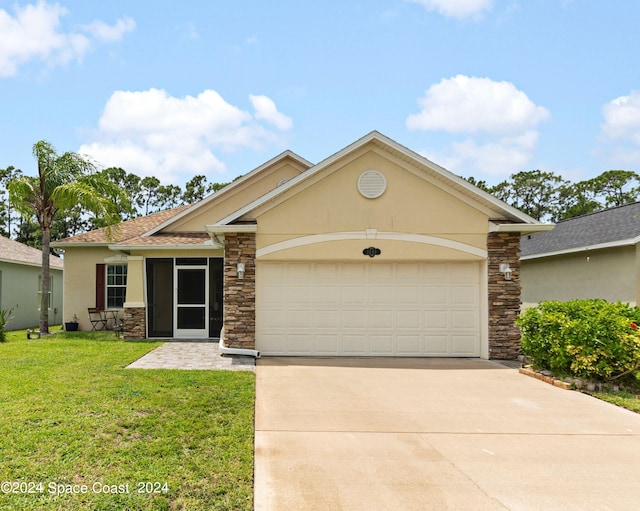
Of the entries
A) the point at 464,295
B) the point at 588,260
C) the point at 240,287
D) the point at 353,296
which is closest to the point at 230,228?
the point at 240,287

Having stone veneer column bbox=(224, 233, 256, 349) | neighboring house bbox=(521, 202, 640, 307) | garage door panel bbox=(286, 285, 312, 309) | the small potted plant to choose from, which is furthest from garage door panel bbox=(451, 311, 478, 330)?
the small potted plant

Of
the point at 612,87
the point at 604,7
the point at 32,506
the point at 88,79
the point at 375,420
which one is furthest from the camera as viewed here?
the point at 612,87

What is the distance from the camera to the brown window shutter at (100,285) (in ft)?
53.3

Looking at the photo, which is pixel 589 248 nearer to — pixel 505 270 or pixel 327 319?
pixel 505 270

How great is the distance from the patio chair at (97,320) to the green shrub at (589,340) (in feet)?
45.9

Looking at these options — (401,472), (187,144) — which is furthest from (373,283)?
(187,144)

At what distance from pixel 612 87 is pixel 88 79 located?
15.7 meters

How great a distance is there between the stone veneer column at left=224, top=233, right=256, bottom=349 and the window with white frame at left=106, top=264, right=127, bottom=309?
7.11 m

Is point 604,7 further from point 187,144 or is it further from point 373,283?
point 187,144

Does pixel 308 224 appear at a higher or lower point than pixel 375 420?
higher

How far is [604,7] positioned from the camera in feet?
33.5

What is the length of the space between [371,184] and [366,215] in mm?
756

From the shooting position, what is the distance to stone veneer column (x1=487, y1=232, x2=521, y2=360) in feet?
36.2

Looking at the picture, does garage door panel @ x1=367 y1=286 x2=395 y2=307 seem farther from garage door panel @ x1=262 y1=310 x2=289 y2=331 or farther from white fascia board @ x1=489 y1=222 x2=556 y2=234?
white fascia board @ x1=489 y1=222 x2=556 y2=234
